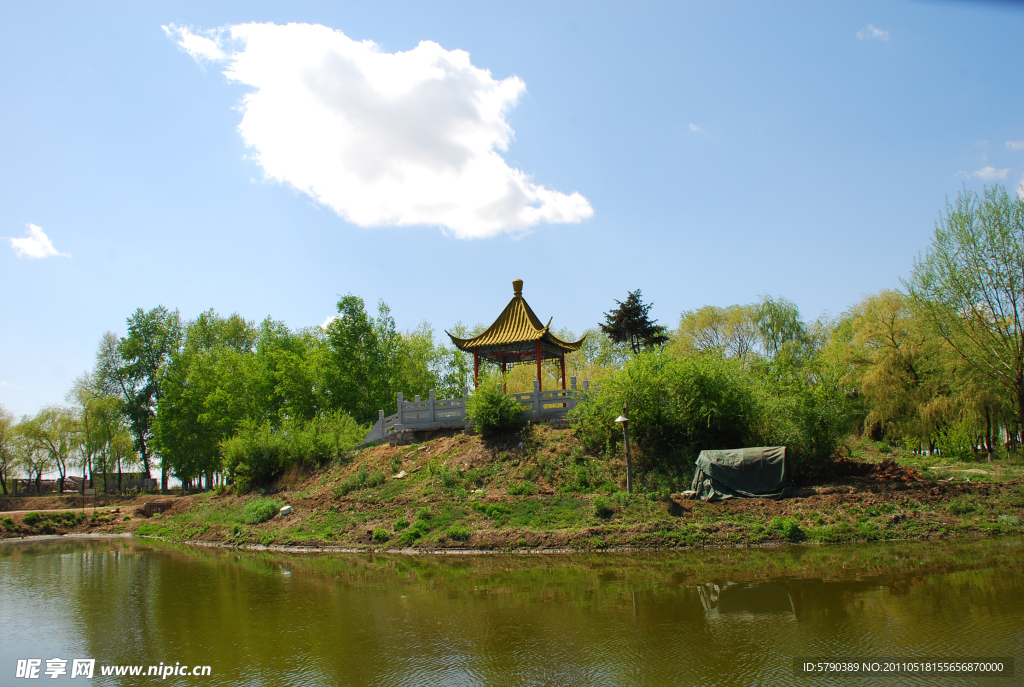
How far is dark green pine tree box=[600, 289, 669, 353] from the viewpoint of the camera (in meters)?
39.9

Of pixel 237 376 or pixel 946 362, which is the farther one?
pixel 237 376

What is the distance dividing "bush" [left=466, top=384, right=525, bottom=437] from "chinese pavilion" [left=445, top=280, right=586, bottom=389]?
2.02 m

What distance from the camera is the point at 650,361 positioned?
862 inches

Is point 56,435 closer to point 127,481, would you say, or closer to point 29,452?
point 29,452

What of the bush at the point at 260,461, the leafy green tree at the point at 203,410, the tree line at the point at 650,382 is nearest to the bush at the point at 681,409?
the tree line at the point at 650,382

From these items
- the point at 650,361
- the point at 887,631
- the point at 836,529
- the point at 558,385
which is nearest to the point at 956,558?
the point at 836,529

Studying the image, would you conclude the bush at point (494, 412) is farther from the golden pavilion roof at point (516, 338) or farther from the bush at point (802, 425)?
the bush at point (802, 425)

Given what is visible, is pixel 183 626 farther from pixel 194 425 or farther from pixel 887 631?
pixel 194 425

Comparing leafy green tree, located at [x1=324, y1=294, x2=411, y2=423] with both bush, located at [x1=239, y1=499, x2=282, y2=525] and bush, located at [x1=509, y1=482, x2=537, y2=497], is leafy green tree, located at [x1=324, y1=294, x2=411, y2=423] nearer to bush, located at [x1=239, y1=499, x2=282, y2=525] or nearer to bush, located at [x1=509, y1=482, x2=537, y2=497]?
bush, located at [x1=239, y1=499, x2=282, y2=525]

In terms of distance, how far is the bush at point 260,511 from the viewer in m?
23.8

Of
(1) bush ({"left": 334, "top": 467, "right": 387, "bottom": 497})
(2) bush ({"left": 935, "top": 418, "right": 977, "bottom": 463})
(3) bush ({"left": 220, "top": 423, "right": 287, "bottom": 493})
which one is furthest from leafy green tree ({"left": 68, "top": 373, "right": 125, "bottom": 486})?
(2) bush ({"left": 935, "top": 418, "right": 977, "bottom": 463})

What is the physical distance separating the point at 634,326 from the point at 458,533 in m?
24.9

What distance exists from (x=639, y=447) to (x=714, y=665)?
14.5m
